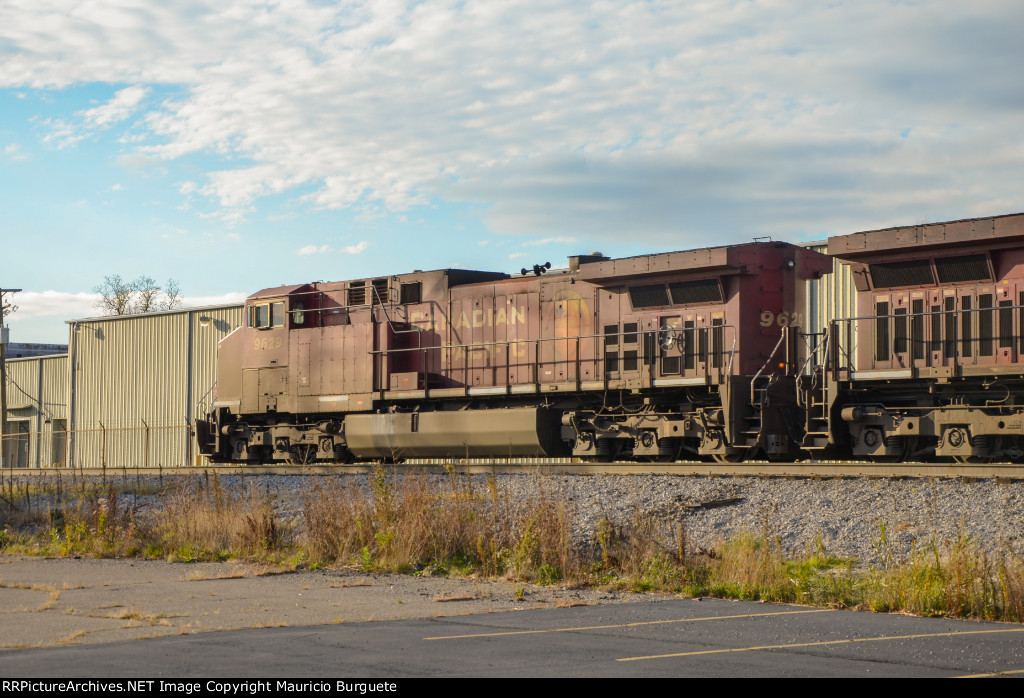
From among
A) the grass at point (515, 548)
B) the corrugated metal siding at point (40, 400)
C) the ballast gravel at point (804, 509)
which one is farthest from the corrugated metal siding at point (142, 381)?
the ballast gravel at point (804, 509)

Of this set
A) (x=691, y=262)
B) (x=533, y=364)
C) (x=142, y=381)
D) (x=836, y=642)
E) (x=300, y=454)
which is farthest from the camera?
(x=142, y=381)

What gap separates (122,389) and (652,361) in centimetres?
2819

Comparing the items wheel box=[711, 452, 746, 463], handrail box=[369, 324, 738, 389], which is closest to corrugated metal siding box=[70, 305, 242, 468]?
handrail box=[369, 324, 738, 389]

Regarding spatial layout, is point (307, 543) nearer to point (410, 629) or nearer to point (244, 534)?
point (244, 534)

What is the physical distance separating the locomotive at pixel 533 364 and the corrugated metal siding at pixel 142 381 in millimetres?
12792

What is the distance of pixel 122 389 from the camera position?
4100 cm

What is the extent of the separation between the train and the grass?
4947 millimetres

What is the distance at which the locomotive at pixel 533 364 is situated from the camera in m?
17.9

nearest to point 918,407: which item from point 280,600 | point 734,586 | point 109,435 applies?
point 734,586

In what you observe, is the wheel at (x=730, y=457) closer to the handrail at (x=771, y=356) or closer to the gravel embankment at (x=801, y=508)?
the handrail at (x=771, y=356)

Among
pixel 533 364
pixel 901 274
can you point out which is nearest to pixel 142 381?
pixel 533 364

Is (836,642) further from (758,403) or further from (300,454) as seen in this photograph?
(300,454)

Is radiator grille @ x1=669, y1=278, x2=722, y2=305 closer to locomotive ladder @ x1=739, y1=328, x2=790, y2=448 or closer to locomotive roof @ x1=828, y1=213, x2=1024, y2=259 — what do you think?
locomotive ladder @ x1=739, y1=328, x2=790, y2=448

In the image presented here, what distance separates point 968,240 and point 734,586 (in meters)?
8.49
